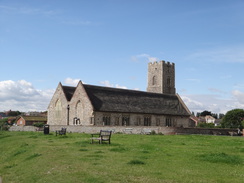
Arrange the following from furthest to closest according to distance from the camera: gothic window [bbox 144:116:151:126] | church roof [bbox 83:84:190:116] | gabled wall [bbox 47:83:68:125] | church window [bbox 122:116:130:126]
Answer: gabled wall [bbox 47:83:68:125] → gothic window [bbox 144:116:151:126] → church window [bbox 122:116:130:126] → church roof [bbox 83:84:190:116]

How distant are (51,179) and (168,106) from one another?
63.0 meters

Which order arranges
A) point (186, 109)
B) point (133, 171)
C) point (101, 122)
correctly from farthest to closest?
point (186, 109)
point (101, 122)
point (133, 171)

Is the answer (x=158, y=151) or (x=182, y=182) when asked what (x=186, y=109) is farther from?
(x=182, y=182)

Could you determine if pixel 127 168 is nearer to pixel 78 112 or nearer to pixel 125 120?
pixel 125 120

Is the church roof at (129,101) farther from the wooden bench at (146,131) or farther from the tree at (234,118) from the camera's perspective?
the tree at (234,118)

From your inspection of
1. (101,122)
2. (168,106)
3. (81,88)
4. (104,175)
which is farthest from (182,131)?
(104,175)

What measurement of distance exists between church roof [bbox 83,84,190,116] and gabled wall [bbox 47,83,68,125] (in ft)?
26.8

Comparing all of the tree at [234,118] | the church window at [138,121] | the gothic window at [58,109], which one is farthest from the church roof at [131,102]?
the tree at [234,118]

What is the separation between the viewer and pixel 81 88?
206 ft

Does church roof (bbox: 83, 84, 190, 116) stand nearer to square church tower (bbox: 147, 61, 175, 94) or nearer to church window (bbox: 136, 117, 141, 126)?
church window (bbox: 136, 117, 141, 126)

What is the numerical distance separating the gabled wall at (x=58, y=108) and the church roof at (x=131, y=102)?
8178 mm

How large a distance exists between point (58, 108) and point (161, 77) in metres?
32.1

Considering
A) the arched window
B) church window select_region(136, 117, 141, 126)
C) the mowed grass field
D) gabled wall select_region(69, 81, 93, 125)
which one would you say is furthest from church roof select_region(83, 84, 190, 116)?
the mowed grass field

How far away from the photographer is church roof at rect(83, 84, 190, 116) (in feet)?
204
